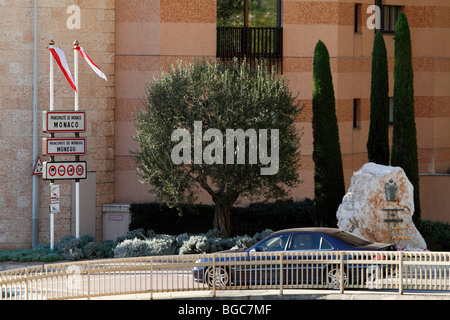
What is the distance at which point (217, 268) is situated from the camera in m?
17.0

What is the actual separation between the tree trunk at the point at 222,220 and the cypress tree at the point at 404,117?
5693 millimetres

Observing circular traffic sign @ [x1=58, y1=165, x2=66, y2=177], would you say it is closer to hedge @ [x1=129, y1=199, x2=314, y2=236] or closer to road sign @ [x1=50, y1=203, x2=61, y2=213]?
road sign @ [x1=50, y1=203, x2=61, y2=213]

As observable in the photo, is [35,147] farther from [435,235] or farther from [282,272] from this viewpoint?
[435,235]

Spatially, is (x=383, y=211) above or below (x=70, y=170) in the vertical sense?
below

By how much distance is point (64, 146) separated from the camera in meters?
24.5

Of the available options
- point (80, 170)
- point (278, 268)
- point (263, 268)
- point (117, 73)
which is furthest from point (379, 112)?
point (263, 268)

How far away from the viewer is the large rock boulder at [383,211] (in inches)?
878

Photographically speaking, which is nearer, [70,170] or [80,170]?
[70,170]

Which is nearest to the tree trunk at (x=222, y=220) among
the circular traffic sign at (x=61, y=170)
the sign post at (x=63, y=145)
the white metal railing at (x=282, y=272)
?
the sign post at (x=63, y=145)

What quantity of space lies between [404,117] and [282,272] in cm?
1054

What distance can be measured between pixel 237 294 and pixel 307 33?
1409 cm

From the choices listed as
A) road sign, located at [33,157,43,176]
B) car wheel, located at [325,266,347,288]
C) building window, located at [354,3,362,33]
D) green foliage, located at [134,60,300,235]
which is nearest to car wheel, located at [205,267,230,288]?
car wheel, located at [325,266,347,288]

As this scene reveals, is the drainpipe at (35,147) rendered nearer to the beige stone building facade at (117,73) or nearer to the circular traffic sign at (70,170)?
the beige stone building facade at (117,73)

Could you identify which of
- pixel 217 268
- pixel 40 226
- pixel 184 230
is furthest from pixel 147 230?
pixel 217 268
